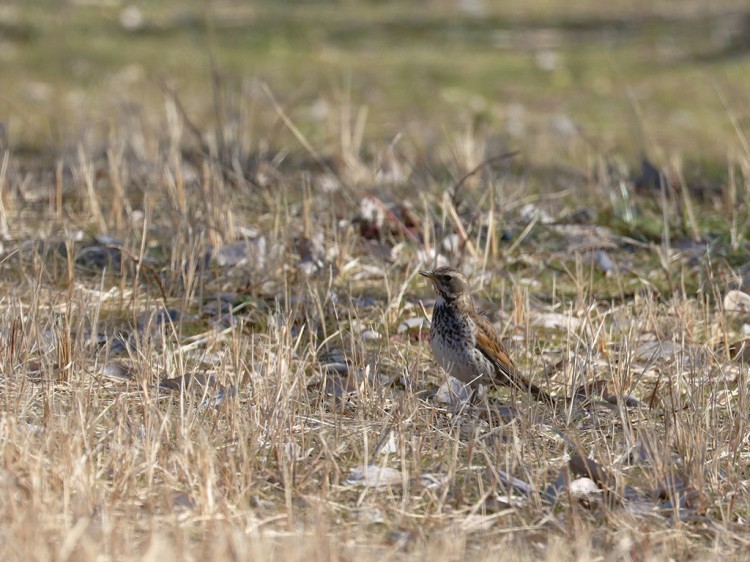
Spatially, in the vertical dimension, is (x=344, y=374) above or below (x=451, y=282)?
below

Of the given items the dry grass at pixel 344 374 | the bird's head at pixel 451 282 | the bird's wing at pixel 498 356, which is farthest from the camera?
the bird's head at pixel 451 282

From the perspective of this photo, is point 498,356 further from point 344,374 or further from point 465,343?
point 344,374

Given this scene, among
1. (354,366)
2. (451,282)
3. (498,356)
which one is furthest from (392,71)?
(354,366)

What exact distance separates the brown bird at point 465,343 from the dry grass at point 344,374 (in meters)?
0.12

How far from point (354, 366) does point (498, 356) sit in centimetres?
71

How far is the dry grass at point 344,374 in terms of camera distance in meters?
3.88

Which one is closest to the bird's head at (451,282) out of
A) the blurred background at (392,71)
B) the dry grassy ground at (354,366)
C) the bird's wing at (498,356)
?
the bird's wing at (498,356)

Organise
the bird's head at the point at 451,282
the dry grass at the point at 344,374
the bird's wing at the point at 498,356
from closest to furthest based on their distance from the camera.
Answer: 1. the dry grass at the point at 344,374
2. the bird's wing at the point at 498,356
3. the bird's head at the point at 451,282

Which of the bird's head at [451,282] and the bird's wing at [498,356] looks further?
the bird's head at [451,282]

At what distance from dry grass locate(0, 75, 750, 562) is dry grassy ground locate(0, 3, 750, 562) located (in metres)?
0.02

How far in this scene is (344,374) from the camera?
18.1ft

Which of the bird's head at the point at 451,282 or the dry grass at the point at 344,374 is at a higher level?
the bird's head at the point at 451,282

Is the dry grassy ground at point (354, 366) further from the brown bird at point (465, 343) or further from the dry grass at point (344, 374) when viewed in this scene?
the brown bird at point (465, 343)

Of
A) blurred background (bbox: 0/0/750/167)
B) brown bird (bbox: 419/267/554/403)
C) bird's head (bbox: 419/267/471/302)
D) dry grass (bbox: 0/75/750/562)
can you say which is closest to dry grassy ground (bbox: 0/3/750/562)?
dry grass (bbox: 0/75/750/562)
